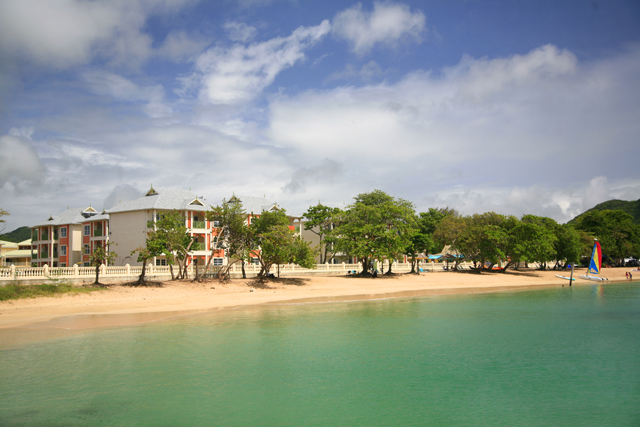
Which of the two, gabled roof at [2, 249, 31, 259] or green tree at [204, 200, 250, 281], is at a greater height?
green tree at [204, 200, 250, 281]

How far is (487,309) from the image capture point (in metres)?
29.2

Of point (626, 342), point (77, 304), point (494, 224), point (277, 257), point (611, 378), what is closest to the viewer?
point (611, 378)

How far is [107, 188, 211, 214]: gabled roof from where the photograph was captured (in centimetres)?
5222

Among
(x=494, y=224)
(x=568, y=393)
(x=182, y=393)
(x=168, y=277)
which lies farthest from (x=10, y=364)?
(x=494, y=224)

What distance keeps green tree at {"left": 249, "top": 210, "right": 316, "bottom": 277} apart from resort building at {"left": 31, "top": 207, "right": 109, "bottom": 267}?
101 ft

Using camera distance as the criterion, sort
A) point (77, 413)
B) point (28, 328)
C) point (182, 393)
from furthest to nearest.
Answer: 1. point (28, 328)
2. point (182, 393)
3. point (77, 413)

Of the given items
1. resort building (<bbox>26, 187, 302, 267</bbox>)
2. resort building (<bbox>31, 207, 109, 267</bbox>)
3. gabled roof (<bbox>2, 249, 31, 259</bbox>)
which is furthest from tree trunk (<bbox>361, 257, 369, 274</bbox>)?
gabled roof (<bbox>2, 249, 31, 259</bbox>)

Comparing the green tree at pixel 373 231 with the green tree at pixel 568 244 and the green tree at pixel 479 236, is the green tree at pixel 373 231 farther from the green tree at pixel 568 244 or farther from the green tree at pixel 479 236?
the green tree at pixel 568 244

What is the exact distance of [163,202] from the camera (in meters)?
52.7

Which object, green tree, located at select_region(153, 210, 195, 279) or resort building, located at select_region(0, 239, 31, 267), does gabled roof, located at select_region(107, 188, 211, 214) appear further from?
resort building, located at select_region(0, 239, 31, 267)

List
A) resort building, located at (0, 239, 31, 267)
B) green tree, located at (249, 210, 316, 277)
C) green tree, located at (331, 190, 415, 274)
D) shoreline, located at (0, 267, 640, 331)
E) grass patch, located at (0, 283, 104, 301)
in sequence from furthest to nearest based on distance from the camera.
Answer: resort building, located at (0, 239, 31, 267), green tree, located at (331, 190, 415, 274), green tree, located at (249, 210, 316, 277), grass patch, located at (0, 283, 104, 301), shoreline, located at (0, 267, 640, 331)

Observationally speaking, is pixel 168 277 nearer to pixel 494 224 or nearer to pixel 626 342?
pixel 626 342

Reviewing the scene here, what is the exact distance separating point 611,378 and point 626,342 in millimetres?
6537

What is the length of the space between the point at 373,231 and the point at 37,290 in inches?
1281
